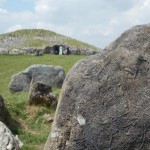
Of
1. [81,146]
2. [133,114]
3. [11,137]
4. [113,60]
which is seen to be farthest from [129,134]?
[11,137]

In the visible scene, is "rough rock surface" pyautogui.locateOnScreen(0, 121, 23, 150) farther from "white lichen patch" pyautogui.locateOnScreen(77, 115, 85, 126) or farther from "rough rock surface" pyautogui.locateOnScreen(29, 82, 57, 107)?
"rough rock surface" pyautogui.locateOnScreen(29, 82, 57, 107)

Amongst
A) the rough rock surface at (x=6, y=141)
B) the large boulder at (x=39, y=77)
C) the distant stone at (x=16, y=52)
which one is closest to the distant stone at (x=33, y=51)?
the distant stone at (x=16, y=52)

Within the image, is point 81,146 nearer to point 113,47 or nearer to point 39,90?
point 113,47

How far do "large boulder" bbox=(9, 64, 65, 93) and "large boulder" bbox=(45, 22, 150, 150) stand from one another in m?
22.0

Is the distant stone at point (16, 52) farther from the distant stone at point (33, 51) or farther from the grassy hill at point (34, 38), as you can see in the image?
the grassy hill at point (34, 38)

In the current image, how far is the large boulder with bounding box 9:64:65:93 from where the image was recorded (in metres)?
31.0

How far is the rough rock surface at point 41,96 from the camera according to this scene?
838 inches

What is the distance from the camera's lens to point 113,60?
8906mm

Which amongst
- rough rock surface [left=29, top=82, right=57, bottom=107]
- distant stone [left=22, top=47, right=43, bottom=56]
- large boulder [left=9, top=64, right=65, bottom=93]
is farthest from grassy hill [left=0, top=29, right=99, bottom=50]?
rough rock surface [left=29, top=82, right=57, bottom=107]

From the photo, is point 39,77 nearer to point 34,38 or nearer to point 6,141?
point 6,141

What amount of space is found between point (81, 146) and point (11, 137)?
457 cm

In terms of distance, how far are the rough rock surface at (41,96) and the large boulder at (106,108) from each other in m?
12.5

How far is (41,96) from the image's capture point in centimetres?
2130

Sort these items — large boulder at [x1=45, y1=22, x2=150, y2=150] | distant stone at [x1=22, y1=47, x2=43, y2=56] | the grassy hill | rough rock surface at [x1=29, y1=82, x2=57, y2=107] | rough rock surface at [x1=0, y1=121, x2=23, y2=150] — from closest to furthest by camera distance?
large boulder at [x1=45, y1=22, x2=150, y2=150] → rough rock surface at [x1=0, y1=121, x2=23, y2=150] → rough rock surface at [x1=29, y1=82, x2=57, y2=107] → distant stone at [x1=22, y1=47, x2=43, y2=56] → the grassy hill
